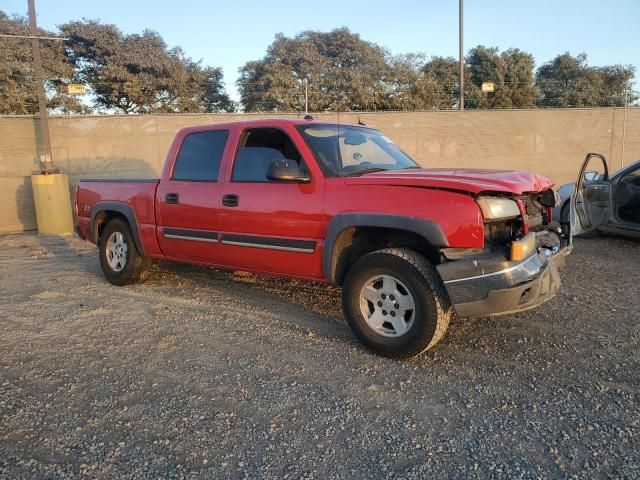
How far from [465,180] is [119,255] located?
14.2 ft

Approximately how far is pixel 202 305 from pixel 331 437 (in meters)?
2.81

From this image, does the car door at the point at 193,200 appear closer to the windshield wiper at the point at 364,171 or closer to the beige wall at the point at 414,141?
the windshield wiper at the point at 364,171

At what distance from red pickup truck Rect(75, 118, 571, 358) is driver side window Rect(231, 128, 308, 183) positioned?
13 millimetres

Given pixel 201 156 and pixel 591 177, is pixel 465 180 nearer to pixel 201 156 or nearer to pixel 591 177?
pixel 201 156

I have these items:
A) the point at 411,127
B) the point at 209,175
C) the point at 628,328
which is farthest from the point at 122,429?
the point at 411,127

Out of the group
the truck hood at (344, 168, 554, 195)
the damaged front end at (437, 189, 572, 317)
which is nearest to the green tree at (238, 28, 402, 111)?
the truck hood at (344, 168, 554, 195)

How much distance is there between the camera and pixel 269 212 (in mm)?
4402

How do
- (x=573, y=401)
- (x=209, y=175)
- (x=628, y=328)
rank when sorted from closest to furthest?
(x=573, y=401) < (x=628, y=328) < (x=209, y=175)

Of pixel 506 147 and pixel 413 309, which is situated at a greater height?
pixel 506 147

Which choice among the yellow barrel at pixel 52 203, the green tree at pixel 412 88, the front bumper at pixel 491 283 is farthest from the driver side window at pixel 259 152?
the green tree at pixel 412 88

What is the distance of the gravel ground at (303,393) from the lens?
8.32 feet

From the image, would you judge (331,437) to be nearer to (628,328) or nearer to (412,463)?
(412,463)

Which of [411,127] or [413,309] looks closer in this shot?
[413,309]

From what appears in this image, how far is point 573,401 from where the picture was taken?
3.05 meters
